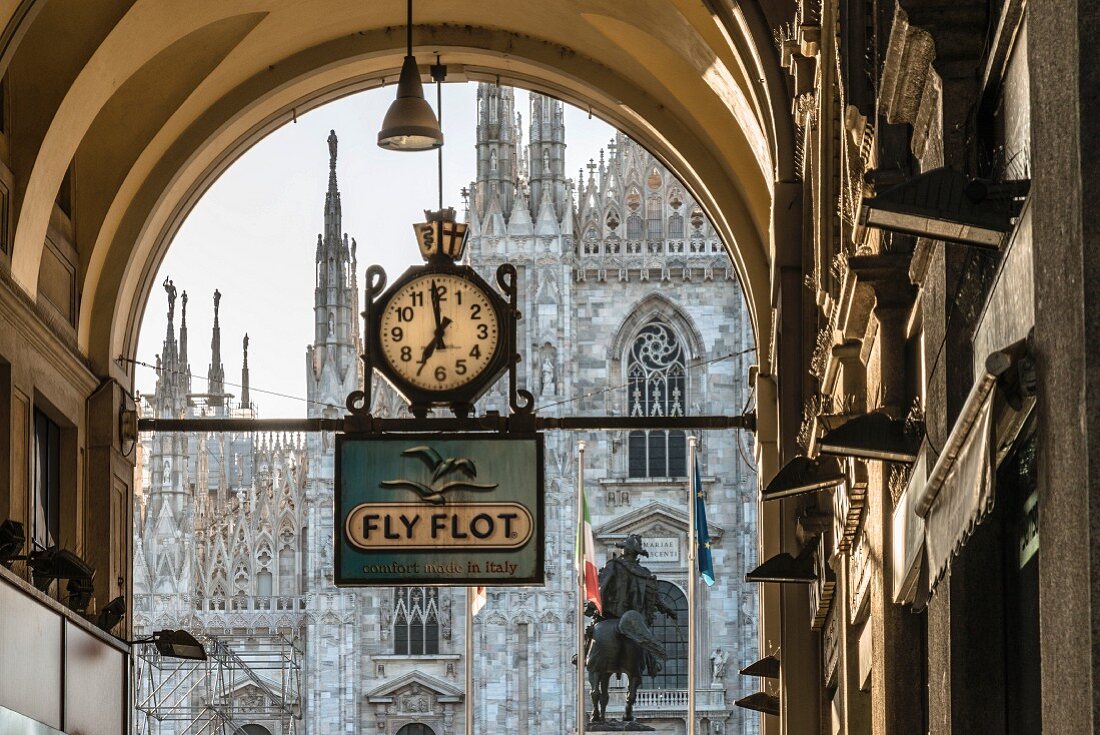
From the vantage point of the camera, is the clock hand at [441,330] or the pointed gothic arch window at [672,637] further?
the pointed gothic arch window at [672,637]

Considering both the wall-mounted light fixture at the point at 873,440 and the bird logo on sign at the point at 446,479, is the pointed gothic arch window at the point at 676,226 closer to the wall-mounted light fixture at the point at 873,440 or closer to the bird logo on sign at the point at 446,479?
the bird logo on sign at the point at 446,479

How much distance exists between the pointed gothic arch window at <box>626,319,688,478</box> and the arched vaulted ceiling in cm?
3783

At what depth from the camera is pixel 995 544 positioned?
4.39 metres

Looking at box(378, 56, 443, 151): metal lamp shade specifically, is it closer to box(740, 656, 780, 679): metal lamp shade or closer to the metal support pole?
the metal support pole

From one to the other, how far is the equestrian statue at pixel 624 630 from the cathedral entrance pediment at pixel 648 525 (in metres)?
3.02

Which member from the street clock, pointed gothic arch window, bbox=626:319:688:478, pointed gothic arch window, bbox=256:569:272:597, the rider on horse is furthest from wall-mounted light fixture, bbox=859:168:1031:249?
pointed gothic arch window, bbox=256:569:272:597

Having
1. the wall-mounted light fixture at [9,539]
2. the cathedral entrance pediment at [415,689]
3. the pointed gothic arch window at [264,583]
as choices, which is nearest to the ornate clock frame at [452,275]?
the wall-mounted light fixture at [9,539]

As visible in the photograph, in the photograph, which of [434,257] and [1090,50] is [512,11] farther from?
[1090,50]

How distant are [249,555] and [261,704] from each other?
370cm

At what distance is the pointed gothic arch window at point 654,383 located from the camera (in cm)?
5141

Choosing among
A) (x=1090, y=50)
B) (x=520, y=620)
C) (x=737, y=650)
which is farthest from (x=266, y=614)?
(x=1090, y=50)

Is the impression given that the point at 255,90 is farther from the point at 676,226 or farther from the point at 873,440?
the point at 676,226

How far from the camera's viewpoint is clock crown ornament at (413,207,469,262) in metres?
10.1

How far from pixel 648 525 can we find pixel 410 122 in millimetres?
40635
